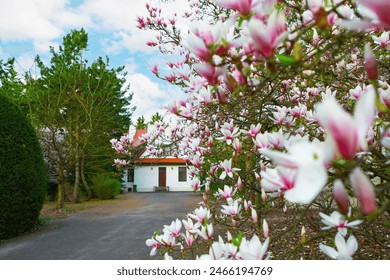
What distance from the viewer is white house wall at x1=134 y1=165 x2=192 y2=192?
29411mm

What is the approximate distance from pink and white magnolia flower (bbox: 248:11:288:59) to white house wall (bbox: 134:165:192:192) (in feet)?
94.0

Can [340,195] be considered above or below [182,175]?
below

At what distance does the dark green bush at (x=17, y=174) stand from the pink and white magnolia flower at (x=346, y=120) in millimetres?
7747

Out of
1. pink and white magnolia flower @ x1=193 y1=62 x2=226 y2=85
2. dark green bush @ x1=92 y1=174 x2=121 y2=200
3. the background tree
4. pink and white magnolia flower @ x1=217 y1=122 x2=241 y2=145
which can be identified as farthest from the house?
pink and white magnolia flower @ x1=193 y1=62 x2=226 y2=85

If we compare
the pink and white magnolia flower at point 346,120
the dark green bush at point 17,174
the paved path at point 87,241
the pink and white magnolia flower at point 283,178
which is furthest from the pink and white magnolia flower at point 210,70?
the dark green bush at point 17,174

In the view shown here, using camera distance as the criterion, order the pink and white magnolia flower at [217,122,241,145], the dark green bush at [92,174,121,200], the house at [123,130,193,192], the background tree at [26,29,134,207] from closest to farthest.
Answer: the pink and white magnolia flower at [217,122,241,145] → the background tree at [26,29,134,207] → the dark green bush at [92,174,121,200] → the house at [123,130,193,192]

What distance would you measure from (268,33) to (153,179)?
29205 mm

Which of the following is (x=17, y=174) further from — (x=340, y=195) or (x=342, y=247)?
(x=340, y=195)

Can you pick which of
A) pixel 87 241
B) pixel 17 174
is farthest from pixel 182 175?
pixel 17 174

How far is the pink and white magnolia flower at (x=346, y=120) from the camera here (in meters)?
0.60

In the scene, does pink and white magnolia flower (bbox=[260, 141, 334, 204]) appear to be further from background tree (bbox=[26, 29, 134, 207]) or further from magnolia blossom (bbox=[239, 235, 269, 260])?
background tree (bbox=[26, 29, 134, 207])

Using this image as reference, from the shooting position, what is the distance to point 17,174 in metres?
7.48

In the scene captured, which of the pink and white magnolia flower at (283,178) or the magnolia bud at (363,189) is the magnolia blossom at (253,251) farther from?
the magnolia bud at (363,189)
